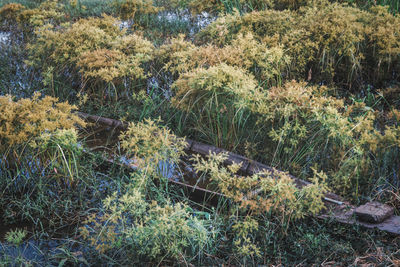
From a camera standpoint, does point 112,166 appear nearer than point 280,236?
No

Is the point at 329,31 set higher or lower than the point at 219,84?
higher

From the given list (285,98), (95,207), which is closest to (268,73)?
(285,98)

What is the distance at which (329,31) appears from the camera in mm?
4387

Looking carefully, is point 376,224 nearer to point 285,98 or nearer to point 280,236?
point 280,236

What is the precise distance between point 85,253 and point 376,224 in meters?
2.06

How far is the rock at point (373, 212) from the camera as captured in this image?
8.86 ft

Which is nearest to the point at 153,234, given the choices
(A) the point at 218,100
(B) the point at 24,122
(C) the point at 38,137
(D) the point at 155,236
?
(D) the point at 155,236

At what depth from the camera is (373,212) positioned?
2.72 m

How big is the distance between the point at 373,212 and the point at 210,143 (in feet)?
5.80

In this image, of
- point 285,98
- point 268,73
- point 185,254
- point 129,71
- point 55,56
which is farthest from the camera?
point 55,56

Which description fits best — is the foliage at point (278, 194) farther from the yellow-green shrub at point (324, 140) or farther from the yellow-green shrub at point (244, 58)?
the yellow-green shrub at point (244, 58)

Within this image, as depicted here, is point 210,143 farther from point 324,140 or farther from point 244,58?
point 324,140

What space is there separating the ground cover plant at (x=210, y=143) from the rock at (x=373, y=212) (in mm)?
105

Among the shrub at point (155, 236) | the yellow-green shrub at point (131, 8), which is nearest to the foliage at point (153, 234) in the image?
the shrub at point (155, 236)
